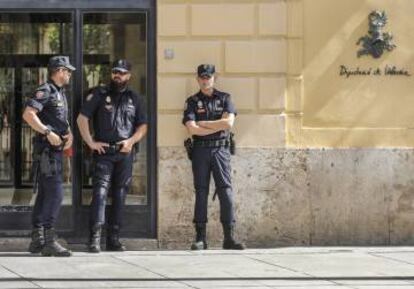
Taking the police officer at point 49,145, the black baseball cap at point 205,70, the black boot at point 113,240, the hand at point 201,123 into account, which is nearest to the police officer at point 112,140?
the black boot at point 113,240

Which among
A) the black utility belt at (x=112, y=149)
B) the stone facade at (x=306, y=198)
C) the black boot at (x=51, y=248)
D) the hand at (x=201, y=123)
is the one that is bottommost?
the black boot at (x=51, y=248)

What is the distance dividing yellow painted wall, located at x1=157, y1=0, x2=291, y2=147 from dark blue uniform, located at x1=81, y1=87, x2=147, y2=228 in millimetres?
504

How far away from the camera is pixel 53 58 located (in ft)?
34.2

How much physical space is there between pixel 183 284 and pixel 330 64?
3.90 metres

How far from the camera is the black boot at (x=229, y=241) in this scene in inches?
422

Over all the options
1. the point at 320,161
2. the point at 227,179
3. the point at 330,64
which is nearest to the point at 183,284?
the point at 227,179

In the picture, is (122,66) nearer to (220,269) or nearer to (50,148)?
(50,148)

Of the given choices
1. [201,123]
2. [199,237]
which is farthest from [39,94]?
[199,237]

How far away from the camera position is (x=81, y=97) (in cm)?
1100

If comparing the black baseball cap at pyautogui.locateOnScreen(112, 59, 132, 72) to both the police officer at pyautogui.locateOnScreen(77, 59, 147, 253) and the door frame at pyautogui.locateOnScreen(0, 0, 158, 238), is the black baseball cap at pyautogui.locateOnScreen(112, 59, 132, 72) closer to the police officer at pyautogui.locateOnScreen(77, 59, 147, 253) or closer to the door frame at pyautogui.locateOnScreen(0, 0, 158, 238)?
the police officer at pyautogui.locateOnScreen(77, 59, 147, 253)

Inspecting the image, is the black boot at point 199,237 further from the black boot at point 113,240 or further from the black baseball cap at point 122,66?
the black baseball cap at point 122,66

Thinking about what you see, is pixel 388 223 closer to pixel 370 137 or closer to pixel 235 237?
pixel 370 137

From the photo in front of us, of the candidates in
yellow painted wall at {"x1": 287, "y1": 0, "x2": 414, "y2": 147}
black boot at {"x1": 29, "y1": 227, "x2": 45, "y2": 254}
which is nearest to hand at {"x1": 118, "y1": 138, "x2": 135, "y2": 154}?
black boot at {"x1": 29, "y1": 227, "x2": 45, "y2": 254}

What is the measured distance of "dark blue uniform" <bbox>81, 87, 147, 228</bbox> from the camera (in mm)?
10516
